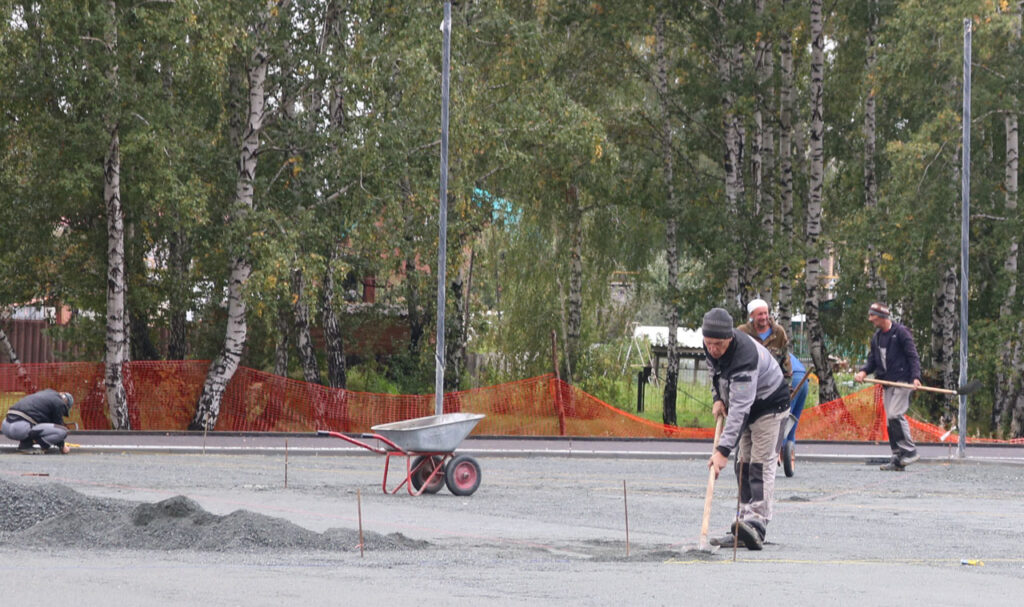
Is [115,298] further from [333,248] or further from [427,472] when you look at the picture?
[427,472]

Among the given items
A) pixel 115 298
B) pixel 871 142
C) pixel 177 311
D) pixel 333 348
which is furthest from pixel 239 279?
pixel 871 142

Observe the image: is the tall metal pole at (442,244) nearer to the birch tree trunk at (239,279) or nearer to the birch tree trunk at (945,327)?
the birch tree trunk at (239,279)

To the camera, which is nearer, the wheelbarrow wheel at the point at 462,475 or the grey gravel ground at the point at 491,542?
the grey gravel ground at the point at 491,542

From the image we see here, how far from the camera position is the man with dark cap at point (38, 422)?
768 inches

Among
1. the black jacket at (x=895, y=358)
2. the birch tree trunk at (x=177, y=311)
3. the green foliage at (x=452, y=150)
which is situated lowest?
the black jacket at (x=895, y=358)

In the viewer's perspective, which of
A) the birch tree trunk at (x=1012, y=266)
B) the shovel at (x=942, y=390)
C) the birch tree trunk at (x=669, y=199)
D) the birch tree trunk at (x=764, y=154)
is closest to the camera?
the shovel at (x=942, y=390)

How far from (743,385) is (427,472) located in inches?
218

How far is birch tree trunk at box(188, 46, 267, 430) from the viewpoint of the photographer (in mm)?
25844

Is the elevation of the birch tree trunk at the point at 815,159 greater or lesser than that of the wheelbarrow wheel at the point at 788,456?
greater

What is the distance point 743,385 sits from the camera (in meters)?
10.3

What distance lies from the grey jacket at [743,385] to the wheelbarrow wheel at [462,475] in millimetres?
4725

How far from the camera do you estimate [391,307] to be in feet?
113

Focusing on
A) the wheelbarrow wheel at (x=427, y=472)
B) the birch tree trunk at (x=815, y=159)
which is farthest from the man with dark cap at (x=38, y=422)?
the birch tree trunk at (x=815, y=159)

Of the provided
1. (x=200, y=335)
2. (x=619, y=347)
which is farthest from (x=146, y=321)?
(x=619, y=347)
